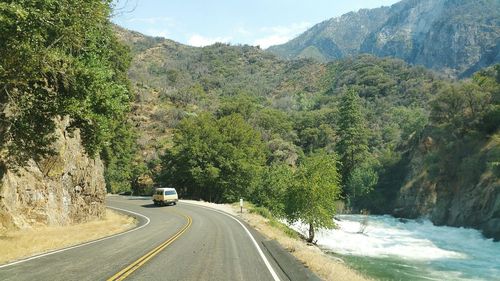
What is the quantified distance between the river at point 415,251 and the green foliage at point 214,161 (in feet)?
65.5

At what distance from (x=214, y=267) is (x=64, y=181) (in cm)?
1978

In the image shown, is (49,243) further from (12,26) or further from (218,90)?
(218,90)

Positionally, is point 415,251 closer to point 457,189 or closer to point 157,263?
point 457,189

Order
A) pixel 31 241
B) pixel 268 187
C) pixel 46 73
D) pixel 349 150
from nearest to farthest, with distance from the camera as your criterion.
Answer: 1. pixel 46 73
2. pixel 31 241
3. pixel 268 187
4. pixel 349 150

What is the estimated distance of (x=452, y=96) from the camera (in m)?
66.4

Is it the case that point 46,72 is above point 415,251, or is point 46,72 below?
above

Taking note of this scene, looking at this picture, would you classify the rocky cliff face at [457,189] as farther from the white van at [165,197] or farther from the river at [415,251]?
the white van at [165,197]

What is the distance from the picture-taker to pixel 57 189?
2673 centimetres

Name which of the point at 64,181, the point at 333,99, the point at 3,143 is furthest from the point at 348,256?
the point at 333,99

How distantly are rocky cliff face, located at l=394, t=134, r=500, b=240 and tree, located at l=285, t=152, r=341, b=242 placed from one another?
55.3 feet

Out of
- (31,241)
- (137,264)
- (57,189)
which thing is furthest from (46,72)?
(57,189)

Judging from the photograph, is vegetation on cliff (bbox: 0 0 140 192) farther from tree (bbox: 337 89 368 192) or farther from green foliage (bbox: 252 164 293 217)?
tree (bbox: 337 89 368 192)

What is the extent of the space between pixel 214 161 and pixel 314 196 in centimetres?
3488

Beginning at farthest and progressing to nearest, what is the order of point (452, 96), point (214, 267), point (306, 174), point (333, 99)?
point (333, 99), point (452, 96), point (306, 174), point (214, 267)
